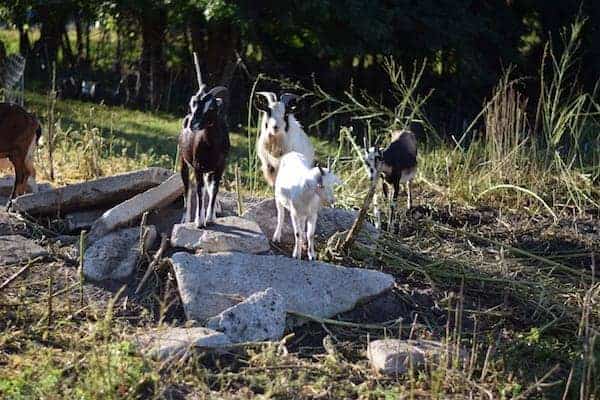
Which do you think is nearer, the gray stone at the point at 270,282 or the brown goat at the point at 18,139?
the gray stone at the point at 270,282

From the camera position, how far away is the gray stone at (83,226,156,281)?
239 inches

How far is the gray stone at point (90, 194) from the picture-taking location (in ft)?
22.1

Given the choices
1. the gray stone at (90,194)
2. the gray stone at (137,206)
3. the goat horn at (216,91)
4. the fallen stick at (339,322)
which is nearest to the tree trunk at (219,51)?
the gray stone at (90,194)

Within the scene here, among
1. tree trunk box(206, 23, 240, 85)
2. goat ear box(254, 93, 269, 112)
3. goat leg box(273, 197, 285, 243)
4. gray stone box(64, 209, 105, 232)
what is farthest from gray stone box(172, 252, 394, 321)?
tree trunk box(206, 23, 240, 85)

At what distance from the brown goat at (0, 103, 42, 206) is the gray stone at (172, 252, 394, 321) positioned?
1758 millimetres

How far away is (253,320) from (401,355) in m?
0.81

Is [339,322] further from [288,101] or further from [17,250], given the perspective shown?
[17,250]

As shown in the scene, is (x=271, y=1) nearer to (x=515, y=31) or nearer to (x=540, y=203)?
(x=515, y=31)

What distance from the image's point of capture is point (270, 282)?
585cm

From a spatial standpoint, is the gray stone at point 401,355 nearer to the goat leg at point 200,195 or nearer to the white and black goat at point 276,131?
the goat leg at point 200,195

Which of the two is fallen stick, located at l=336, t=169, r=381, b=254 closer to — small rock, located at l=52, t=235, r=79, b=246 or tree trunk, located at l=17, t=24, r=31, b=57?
small rock, located at l=52, t=235, r=79, b=246

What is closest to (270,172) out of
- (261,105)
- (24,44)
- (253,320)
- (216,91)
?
(261,105)

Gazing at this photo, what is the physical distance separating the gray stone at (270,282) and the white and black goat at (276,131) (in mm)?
1219

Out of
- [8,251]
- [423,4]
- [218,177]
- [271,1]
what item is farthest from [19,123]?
[423,4]
